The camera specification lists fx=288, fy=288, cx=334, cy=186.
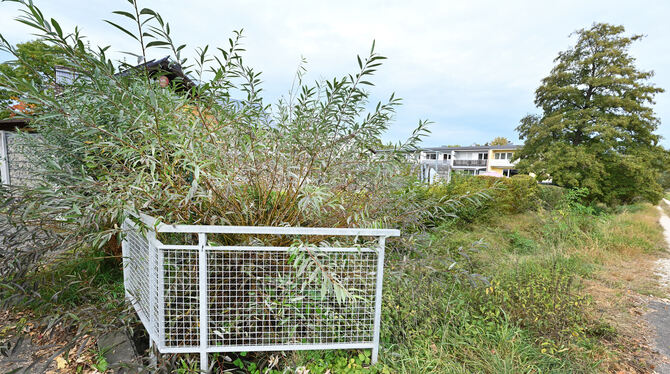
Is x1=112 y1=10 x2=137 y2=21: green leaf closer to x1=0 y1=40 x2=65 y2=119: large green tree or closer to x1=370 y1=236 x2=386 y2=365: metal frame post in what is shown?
x1=0 y1=40 x2=65 y2=119: large green tree

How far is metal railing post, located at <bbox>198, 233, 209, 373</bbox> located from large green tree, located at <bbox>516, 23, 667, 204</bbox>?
11297 mm

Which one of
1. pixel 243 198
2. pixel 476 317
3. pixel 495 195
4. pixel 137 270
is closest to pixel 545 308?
pixel 476 317

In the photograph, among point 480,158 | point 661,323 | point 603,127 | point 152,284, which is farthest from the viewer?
point 480,158

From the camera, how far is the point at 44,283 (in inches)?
90.7

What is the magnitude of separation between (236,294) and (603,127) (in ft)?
39.6

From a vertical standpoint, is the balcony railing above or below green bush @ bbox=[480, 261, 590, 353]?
above

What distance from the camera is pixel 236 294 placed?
72.6 inches

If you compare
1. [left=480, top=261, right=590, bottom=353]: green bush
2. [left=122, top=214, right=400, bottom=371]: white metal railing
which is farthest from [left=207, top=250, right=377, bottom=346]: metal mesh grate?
[left=480, top=261, right=590, bottom=353]: green bush

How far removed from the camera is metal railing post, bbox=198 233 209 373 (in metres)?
1.62

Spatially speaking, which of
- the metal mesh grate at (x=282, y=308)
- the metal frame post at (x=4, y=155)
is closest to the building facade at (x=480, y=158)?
the metal frame post at (x=4, y=155)

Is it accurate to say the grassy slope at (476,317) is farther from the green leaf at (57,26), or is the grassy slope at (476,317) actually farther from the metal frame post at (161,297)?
the green leaf at (57,26)

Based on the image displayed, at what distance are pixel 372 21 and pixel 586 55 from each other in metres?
11.8

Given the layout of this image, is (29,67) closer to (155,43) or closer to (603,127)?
(155,43)

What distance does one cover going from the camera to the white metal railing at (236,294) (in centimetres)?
164
